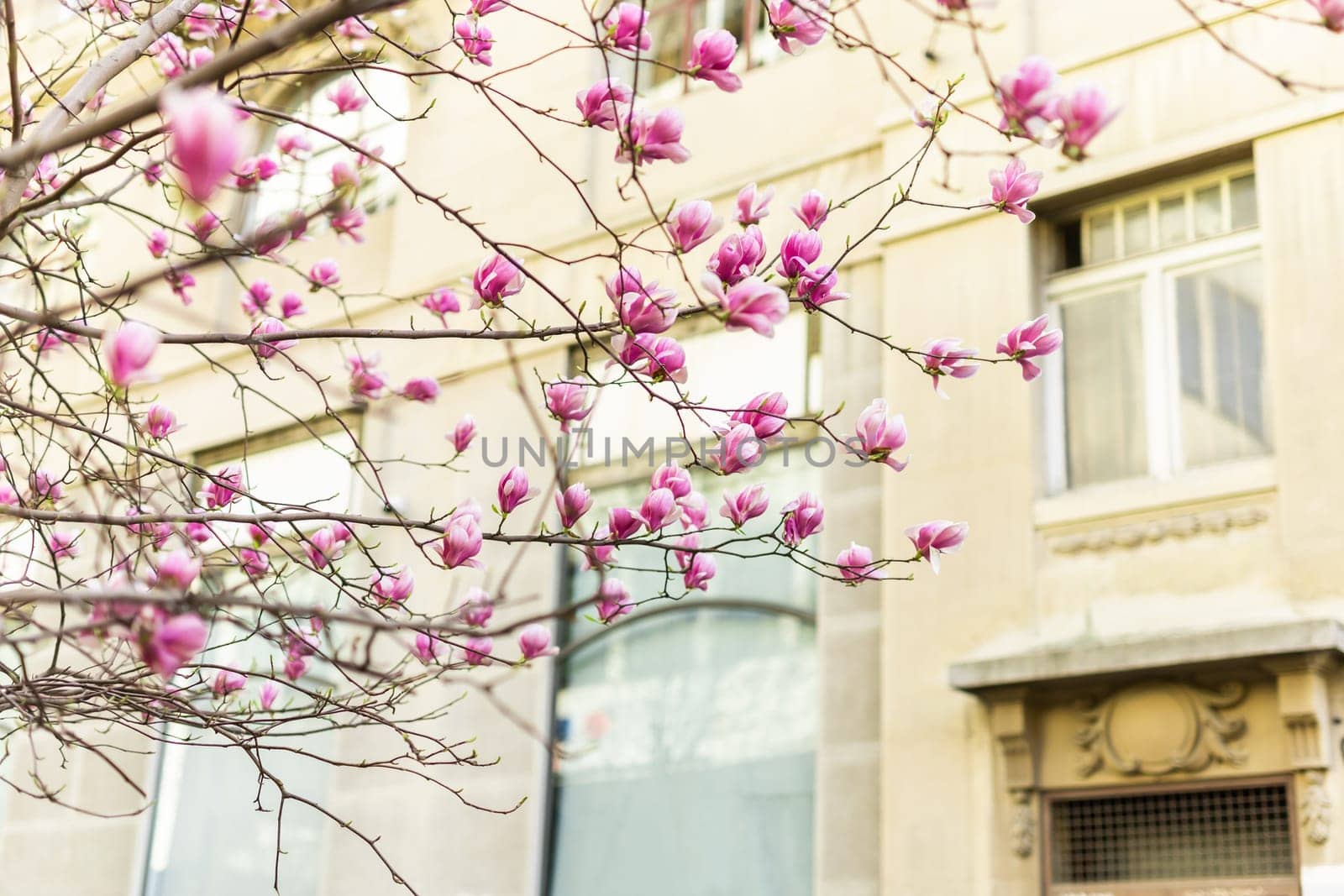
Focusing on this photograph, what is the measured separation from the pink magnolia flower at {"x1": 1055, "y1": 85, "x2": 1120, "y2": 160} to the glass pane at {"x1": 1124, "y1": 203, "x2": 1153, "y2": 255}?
5400 mm

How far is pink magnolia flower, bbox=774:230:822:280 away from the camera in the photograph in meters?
4.22

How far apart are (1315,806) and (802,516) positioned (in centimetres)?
355

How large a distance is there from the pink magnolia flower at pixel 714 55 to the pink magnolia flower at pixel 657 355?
68 centimetres

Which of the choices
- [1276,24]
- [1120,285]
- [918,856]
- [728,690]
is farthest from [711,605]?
[1276,24]

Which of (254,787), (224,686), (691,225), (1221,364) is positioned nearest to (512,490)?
(691,225)

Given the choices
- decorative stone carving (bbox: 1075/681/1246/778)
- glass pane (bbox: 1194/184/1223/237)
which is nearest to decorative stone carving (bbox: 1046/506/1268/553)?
decorative stone carving (bbox: 1075/681/1246/778)

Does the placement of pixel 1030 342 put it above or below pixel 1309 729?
above

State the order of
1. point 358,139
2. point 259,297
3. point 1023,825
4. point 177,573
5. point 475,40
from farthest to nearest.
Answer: point 358,139 → point 1023,825 → point 259,297 → point 475,40 → point 177,573

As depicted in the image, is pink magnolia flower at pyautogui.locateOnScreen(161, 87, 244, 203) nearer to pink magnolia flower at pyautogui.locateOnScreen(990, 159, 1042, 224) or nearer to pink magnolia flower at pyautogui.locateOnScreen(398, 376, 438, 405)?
pink magnolia flower at pyautogui.locateOnScreen(990, 159, 1042, 224)

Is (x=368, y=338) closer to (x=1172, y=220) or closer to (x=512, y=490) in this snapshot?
(x=512, y=490)

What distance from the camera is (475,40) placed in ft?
17.4

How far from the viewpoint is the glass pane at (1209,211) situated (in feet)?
27.4

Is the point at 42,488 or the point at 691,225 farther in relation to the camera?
the point at 42,488

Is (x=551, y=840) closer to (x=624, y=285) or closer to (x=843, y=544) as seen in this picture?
(x=843, y=544)
